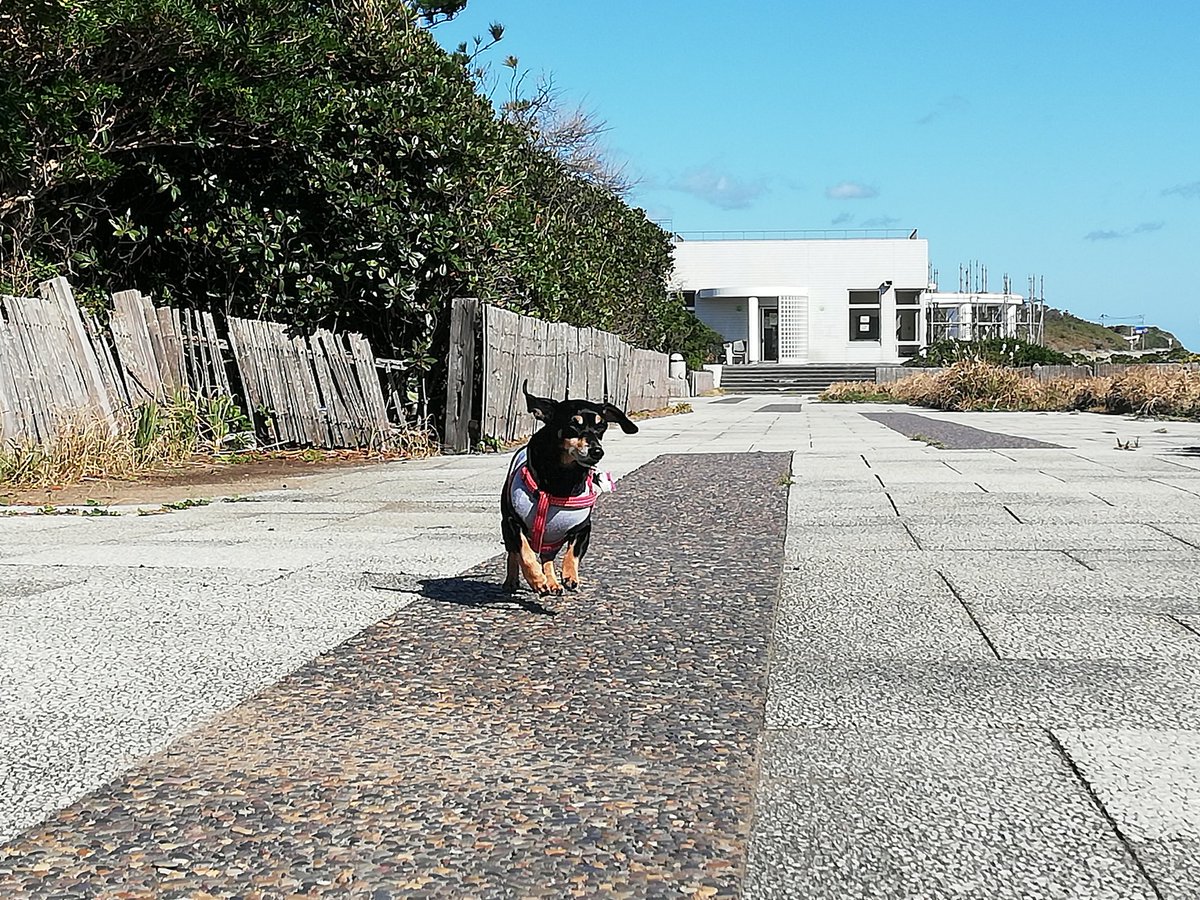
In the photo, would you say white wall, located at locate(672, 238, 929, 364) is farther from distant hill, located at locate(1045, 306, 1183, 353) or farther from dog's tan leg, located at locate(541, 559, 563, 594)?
dog's tan leg, located at locate(541, 559, 563, 594)

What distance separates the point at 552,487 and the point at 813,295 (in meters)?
60.8

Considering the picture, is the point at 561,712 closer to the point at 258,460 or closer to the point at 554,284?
the point at 258,460

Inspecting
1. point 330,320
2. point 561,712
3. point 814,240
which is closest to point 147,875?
point 561,712

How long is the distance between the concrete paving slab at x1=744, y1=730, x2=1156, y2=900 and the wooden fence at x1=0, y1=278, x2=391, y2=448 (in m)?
9.04

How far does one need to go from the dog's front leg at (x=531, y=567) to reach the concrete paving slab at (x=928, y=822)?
1622 millimetres

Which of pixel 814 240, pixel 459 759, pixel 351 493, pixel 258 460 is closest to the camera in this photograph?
pixel 459 759

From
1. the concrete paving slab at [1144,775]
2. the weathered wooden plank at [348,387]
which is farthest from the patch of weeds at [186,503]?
the concrete paving slab at [1144,775]

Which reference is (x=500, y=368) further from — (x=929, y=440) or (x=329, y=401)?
(x=929, y=440)

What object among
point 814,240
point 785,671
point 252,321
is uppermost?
point 814,240

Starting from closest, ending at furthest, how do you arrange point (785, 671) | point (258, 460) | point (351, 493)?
point (785, 671) < point (351, 493) < point (258, 460)

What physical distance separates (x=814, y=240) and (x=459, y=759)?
63.4m

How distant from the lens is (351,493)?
400 inches

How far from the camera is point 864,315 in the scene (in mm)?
64625

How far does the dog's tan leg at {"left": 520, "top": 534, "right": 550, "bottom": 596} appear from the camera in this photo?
15.8ft
